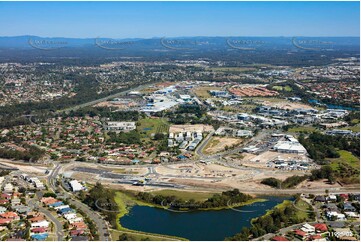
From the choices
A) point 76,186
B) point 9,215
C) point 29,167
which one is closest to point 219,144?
point 76,186

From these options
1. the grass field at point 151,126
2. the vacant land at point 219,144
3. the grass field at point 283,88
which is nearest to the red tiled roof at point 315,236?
the vacant land at point 219,144

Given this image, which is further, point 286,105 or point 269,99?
point 269,99

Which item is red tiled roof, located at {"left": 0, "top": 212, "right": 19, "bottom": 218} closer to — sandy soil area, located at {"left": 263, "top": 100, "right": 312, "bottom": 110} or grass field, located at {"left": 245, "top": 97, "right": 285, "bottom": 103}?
sandy soil area, located at {"left": 263, "top": 100, "right": 312, "bottom": 110}

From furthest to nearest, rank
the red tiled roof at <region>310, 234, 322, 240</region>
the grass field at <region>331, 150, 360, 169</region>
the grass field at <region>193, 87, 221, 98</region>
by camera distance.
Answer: the grass field at <region>193, 87, 221, 98</region>, the grass field at <region>331, 150, 360, 169</region>, the red tiled roof at <region>310, 234, 322, 240</region>

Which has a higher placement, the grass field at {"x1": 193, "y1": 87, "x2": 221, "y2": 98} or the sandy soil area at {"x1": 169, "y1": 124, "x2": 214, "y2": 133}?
the grass field at {"x1": 193, "y1": 87, "x2": 221, "y2": 98}

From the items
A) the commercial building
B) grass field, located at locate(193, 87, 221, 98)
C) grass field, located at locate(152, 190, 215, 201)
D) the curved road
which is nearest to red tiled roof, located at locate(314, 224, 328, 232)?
grass field, located at locate(152, 190, 215, 201)

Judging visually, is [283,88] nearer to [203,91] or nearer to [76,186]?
[203,91]

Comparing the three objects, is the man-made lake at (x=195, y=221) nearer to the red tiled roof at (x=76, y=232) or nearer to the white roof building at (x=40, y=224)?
the red tiled roof at (x=76, y=232)
